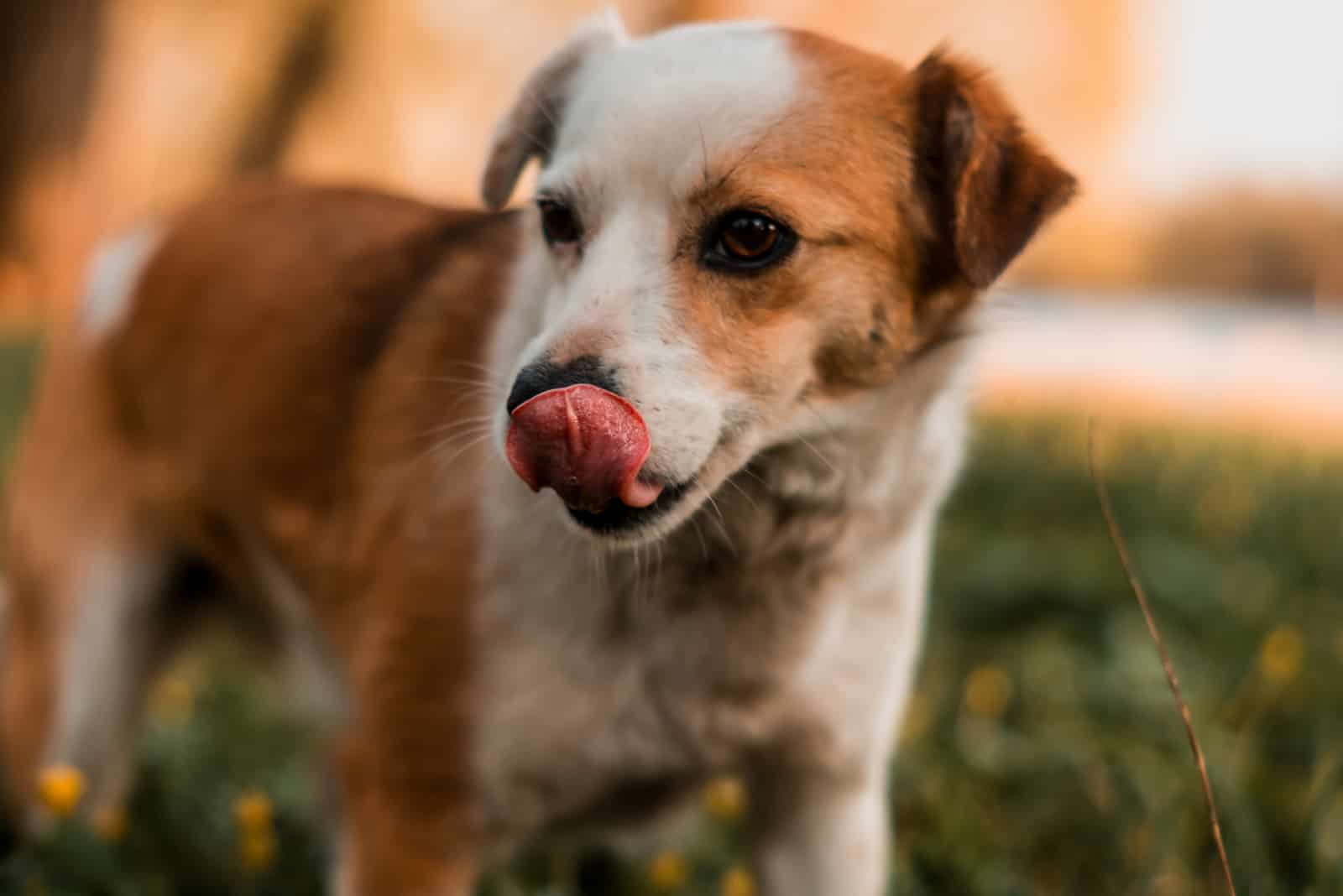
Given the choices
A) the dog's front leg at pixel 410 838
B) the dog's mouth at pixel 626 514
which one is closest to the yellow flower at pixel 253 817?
the dog's front leg at pixel 410 838

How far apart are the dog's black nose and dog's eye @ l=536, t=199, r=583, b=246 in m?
0.40

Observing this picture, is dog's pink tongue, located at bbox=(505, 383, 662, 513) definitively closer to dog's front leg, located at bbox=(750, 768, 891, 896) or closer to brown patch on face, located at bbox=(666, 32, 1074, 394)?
brown patch on face, located at bbox=(666, 32, 1074, 394)

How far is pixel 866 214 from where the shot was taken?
2.06 metres

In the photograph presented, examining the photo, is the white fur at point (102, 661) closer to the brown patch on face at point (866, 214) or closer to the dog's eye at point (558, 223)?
the dog's eye at point (558, 223)

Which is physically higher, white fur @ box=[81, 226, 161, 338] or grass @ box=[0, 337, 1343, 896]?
white fur @ box=[81, 226, 161, 338]

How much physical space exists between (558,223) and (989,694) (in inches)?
78.2

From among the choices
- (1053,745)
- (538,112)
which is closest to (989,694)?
(1053,745)

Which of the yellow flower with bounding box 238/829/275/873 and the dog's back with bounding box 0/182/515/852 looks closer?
the yellow flower with bounding box 238/829/275/873

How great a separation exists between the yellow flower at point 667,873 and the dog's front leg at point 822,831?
257 millimetres

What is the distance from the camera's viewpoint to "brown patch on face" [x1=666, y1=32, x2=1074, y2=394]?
1964 millimetres

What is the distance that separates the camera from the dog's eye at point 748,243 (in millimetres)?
1975

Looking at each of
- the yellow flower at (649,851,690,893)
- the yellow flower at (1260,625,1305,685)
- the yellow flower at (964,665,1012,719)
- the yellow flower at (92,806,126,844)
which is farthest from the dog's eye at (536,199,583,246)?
the yellow flower at (1260,625,1305,685)

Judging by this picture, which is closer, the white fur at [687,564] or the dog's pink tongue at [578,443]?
the dog's pink tongue at [578,443]

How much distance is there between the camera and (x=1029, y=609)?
4.29 meters
